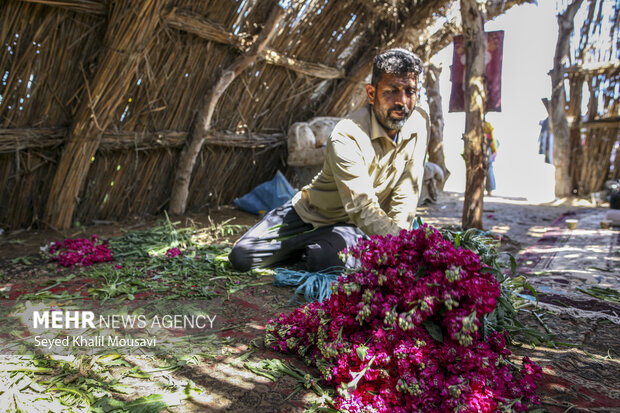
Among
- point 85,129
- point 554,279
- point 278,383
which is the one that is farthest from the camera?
point 85,129

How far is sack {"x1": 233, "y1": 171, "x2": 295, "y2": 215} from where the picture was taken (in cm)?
559

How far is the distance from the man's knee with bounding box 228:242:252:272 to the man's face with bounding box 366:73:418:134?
1.29 meters

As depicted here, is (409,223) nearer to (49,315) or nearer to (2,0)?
(49,315)

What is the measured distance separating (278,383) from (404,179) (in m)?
1.57

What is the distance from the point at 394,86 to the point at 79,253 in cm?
256

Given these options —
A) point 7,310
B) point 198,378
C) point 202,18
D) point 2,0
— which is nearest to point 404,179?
point 198,378

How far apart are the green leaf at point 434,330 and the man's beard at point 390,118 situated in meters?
1.38

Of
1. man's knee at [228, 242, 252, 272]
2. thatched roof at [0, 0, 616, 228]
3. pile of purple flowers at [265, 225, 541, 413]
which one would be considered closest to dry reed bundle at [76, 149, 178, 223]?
thatched roof at [0, 0, 616, 228]

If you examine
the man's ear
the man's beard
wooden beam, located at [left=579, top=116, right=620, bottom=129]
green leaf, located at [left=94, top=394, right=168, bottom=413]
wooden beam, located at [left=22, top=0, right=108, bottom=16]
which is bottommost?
green leaf, located at [left=94, top=394, right=168, bottom=413]

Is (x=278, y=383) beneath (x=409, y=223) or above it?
beneath

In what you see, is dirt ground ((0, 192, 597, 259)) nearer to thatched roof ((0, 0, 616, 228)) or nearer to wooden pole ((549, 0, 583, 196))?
thatched roof ((0, 0, 616, 228))

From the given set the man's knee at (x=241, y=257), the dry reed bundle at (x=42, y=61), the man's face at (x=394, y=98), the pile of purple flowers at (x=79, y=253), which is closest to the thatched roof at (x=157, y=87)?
the dry reed bundle at (x=42, y=61)

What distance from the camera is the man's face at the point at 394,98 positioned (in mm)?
2621

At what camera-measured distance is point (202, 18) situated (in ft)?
14.3
